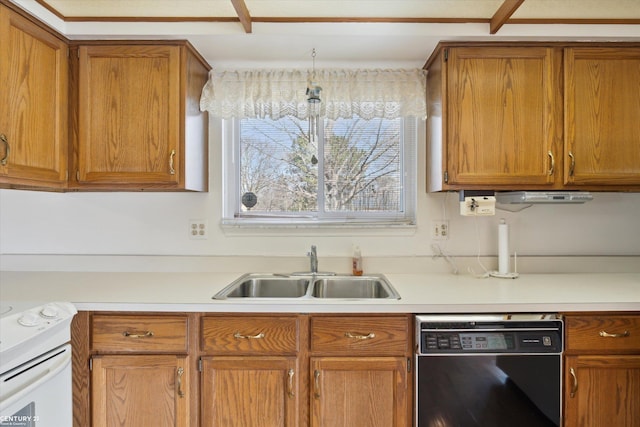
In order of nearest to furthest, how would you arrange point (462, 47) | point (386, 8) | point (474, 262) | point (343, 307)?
point (343, 307)
point (386, 8)
point (462, 47)
point (474, 262)

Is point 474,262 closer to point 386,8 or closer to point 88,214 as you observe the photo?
point 386,8

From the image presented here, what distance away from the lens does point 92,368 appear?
1489 millimetres

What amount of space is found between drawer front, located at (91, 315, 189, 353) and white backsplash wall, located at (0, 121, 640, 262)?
0.66 m

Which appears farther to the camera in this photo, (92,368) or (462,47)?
(462,47)

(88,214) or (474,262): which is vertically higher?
(88,214)

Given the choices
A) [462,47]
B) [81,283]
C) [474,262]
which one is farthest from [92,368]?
[462,47]

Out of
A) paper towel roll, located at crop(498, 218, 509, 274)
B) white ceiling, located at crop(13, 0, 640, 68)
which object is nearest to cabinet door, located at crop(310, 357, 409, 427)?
paper towel roll, located at crop(498, 218, 509, 274)

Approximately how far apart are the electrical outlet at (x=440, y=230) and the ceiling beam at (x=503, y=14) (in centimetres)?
99

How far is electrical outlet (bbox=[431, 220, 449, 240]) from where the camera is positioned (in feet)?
6.95

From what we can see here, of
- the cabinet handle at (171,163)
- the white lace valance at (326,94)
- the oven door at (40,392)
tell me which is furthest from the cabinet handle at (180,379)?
the white lace valance at (326,94)

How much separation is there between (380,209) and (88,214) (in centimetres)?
170

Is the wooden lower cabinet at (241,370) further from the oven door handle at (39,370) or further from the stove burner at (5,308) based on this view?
the stove burner at (5,308)

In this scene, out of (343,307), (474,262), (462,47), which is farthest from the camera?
(474,262)

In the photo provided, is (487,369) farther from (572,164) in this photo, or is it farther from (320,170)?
(320,170)
